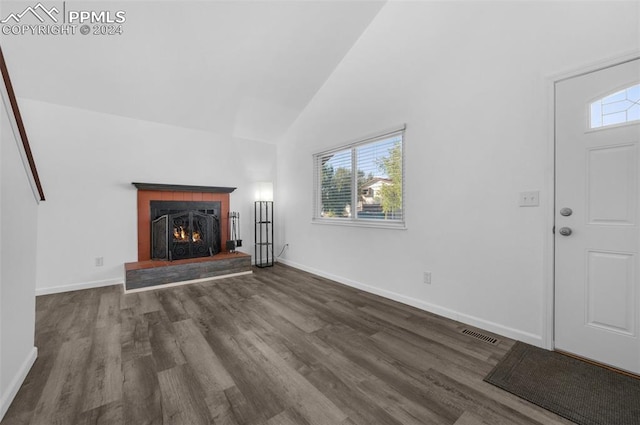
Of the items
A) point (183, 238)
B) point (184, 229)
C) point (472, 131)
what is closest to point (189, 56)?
point (184, 229)

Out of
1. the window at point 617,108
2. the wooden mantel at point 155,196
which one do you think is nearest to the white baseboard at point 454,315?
the window at point 617,108

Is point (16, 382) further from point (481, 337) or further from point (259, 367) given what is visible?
point (481, 337)

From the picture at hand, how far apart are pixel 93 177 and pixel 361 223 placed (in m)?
3.60

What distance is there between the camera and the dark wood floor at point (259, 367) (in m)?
1.38

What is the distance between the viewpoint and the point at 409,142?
9.55 feet

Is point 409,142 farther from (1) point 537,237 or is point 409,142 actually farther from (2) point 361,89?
(1) point 537,237

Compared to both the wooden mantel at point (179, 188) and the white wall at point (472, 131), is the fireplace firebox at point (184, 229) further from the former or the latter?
the white wall at point (472, 131)

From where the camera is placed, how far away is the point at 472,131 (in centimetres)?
241

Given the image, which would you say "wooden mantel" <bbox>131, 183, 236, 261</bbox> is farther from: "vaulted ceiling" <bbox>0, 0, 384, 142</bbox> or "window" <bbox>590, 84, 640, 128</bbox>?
"window" <bbox>590, 84, 640, 128</bbox>

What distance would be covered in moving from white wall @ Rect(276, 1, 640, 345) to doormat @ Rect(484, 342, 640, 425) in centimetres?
28

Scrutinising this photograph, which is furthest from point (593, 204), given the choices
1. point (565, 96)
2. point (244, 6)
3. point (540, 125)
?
point (244, 6)

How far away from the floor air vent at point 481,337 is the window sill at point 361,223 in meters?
1.12

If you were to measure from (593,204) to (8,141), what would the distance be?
11.7 feet

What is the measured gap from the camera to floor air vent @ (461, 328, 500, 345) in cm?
213
